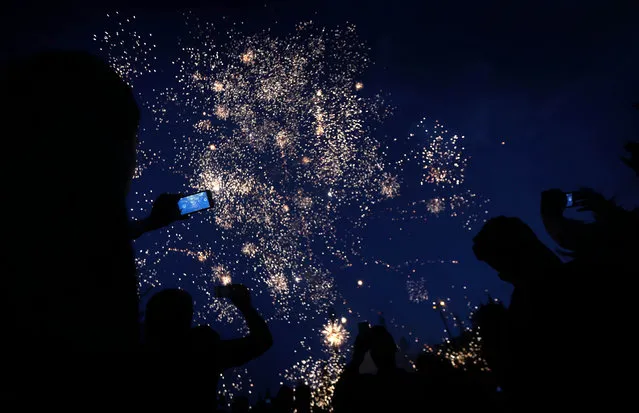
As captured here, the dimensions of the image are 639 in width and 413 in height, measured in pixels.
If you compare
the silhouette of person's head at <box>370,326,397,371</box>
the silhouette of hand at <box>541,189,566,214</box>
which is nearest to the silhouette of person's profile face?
the silhouette of hand at <box>541,189,566,214</box>

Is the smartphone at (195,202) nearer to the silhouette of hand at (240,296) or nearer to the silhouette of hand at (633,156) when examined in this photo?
the silhouette of hand at (240,296)

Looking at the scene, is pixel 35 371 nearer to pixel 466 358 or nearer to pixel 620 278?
pixel 620 278

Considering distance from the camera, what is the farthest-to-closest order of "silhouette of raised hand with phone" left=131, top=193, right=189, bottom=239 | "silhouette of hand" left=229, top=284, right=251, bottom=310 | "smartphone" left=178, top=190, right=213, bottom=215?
"smartphone" left=178, top=190, right=213, bottom=215, "silhouette of raised hand with phone" left=131, top=193, right=189, bottom=239, "silhouette of hand" left=229, top=284, right=251, bottom=310

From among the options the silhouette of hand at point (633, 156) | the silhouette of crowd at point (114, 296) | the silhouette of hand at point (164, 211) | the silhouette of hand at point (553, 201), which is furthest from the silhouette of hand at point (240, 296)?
the silhouette of hand at point (633, 156)

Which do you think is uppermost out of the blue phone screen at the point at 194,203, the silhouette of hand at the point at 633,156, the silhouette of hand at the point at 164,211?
the silhouette of hand at the point at 633,156

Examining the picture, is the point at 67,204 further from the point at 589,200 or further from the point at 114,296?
the point at 589,200

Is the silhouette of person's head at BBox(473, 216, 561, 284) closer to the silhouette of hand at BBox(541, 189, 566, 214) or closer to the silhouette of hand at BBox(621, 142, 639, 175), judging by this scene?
the silhouette of hand at BBox(541, 189, 566, 214)
